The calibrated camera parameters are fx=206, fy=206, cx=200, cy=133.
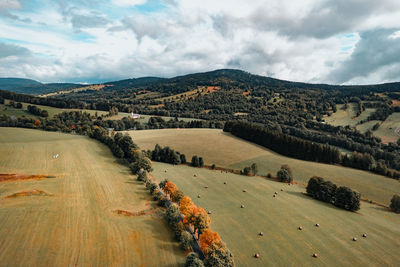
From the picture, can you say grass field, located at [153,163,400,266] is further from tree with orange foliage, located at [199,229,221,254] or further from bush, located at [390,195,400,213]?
tree with orange foliage, located at [199,229,221,254]

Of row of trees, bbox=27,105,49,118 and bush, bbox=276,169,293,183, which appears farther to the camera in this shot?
row of trees, bbox=27,105,49,118

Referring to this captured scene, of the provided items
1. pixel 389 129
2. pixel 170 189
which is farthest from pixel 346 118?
pixel 170 189

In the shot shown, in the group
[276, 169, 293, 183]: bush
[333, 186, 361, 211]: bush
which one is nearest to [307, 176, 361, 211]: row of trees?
[333, 186, 361, 211]: bush

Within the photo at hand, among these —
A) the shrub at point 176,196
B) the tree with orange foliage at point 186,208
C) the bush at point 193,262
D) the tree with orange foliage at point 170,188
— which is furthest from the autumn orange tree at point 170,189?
the bush at point 193,262

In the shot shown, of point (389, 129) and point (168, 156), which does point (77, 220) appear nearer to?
point (168, 156)

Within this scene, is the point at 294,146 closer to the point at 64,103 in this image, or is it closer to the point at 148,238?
the point at 148,238

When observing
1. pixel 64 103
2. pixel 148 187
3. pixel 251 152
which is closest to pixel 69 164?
pixel 148 187

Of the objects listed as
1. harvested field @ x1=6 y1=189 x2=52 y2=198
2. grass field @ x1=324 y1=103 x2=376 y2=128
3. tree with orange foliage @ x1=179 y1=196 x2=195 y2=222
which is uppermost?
grass field @ x1=324 y1=103 x2=376 y2=128
